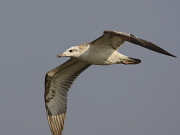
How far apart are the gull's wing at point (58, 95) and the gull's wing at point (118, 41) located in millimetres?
2657

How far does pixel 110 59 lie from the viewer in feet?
49.5

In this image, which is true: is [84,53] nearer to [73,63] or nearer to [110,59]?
[110,59]

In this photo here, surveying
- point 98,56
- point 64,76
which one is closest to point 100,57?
point 98,56

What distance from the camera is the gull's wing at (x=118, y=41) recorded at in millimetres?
12797

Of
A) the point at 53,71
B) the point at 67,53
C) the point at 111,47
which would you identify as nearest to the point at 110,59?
the point at 111,47

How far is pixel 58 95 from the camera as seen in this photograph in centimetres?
1742

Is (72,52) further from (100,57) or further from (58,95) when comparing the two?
(58,95)

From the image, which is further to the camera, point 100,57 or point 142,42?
point 100,57

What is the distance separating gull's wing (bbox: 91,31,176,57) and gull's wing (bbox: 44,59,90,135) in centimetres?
266

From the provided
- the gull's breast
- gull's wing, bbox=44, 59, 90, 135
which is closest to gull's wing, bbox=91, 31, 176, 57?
the gull's breast

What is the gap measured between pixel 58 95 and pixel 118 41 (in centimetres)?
417

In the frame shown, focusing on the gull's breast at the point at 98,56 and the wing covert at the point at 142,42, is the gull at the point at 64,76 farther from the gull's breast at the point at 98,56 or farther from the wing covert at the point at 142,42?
the wing covert at the point at 142,42

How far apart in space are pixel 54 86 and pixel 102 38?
4097 millimetres

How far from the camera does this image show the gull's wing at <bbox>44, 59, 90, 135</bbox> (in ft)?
56.6
